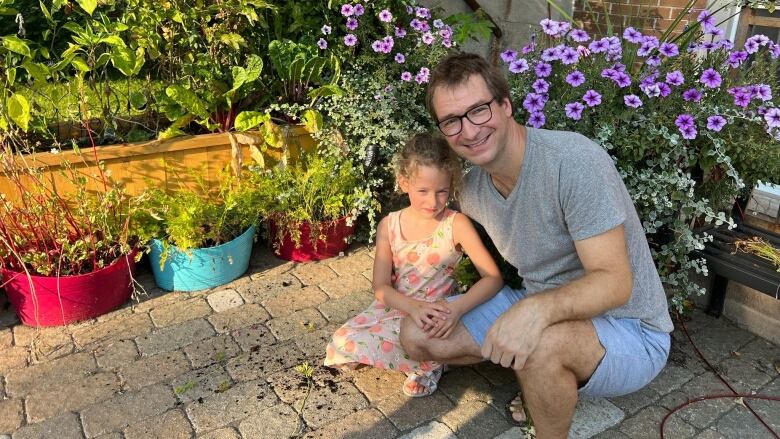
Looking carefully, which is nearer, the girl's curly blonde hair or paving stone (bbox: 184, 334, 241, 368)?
the girl's curly blonde hair

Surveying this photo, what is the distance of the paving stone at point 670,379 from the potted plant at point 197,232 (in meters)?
2.07

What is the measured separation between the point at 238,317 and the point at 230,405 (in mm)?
657

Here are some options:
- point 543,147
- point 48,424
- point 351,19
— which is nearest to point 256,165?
point 351,19

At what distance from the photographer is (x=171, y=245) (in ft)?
10.1

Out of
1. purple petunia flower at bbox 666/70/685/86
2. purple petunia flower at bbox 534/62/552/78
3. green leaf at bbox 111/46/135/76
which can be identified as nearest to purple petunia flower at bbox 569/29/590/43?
purple petunia flower at bbox 534/62/552/78

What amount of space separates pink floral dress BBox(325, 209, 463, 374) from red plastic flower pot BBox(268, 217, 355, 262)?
2.92ft

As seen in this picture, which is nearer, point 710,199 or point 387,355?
point 387,355

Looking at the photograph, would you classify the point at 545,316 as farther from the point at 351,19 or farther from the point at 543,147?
the point at 351,19

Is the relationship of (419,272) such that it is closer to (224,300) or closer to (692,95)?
(224,300)

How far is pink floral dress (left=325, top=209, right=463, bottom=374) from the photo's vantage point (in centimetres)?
248

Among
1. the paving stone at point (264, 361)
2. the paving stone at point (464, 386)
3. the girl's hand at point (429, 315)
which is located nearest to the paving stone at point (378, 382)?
the paving stone at point (464, 386)

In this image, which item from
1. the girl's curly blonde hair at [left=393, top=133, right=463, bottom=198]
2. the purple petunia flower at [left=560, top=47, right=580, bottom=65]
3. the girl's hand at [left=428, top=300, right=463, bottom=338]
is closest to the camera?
the girl's hand at [left=428, top=300, right=463, bottom=338]

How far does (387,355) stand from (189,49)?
7.10 ft

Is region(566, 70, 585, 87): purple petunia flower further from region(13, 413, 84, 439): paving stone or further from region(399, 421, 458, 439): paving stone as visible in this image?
region(13, 413, 84, 439): paving stone
